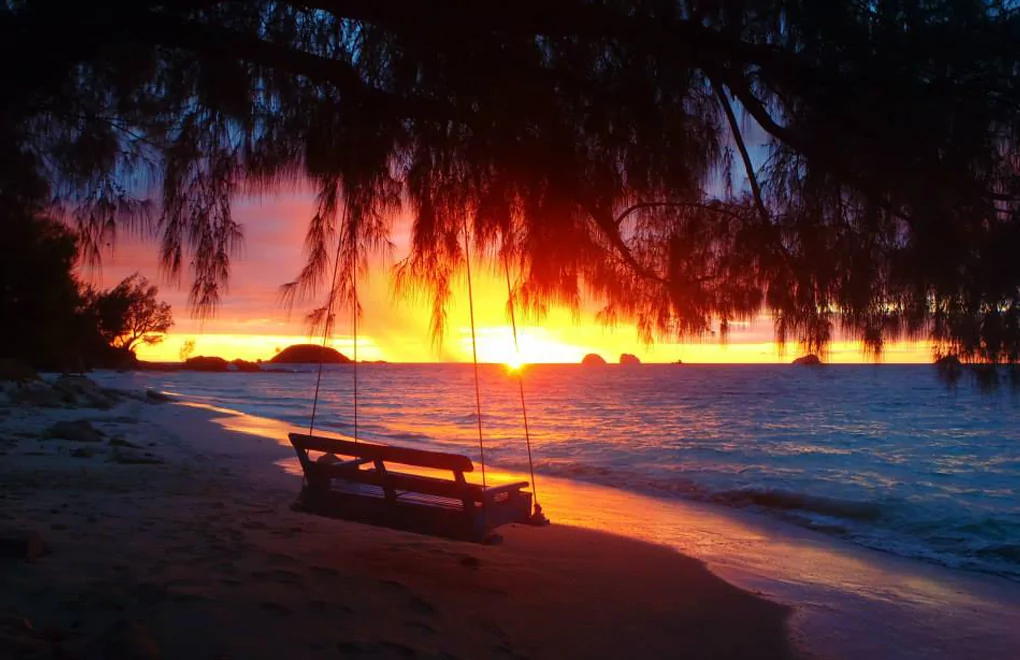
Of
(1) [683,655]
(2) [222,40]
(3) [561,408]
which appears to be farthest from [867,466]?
(3) [561,408]

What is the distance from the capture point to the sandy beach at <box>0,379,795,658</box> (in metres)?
3.54

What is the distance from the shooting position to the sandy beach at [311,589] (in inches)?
140

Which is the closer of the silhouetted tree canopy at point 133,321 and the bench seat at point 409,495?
the bench seat at point 409,495

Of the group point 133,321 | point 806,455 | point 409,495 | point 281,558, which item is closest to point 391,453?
point 409,495

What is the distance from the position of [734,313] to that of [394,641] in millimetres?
2528

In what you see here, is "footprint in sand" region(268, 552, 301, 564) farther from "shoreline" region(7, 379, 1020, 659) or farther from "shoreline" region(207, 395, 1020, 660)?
"shoreline" region(207, 395, 1020, 660)

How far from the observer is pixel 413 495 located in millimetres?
5445

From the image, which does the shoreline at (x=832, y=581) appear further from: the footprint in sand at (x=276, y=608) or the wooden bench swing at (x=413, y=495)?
the footprint in sand at (x=276, y=608)

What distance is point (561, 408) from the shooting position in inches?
1384

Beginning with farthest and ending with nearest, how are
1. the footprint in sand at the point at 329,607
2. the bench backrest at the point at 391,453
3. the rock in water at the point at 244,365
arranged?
the rock in water at the point at 244,365 < the bench backrest at the point at 391,453 < the footprint in sand at the point at 329,607

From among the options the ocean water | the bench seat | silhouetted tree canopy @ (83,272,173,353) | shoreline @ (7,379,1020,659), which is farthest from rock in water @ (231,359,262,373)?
the bench seat

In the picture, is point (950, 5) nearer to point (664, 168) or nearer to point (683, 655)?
point (664, 168)

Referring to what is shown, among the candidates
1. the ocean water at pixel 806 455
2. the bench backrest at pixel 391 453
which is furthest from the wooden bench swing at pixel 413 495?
the ocean water at pixel 806 455

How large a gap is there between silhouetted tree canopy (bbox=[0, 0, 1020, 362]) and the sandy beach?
1.60 metres
